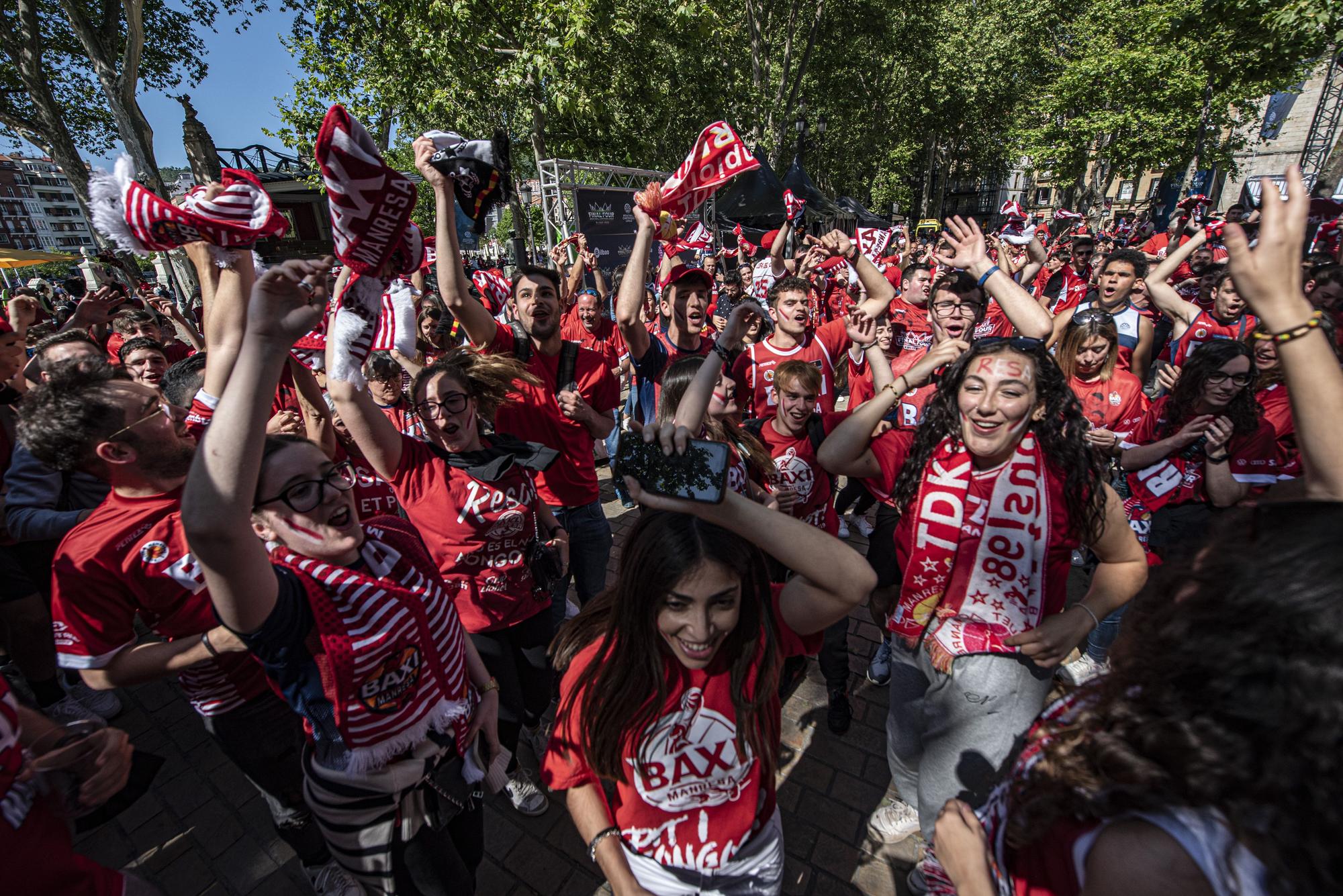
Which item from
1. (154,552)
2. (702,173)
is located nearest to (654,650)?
(154,552)

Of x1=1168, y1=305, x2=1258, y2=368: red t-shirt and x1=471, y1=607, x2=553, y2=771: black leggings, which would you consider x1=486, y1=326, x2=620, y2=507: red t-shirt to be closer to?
x1=471, y1=607, x2=553, y2=771: black leggings

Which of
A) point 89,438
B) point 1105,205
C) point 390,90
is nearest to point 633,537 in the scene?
point 89,438

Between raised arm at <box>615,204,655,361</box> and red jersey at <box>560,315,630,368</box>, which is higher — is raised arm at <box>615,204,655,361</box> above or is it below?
above

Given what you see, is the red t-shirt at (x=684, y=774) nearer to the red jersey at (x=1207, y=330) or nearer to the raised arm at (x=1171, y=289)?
the red jersey at (x=1207, y=330)

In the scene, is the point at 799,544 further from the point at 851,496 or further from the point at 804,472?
the point at 851,496

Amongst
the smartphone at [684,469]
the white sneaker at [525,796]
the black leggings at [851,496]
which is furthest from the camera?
the black leggings at [851,496]

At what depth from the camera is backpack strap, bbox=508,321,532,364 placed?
3.31 meters

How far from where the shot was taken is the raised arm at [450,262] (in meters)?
2.50

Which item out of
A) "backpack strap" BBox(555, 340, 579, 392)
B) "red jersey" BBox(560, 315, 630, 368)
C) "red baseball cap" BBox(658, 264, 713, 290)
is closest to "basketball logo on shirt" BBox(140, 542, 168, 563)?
"backpack strap" BBox(555, 340, 579, 392)

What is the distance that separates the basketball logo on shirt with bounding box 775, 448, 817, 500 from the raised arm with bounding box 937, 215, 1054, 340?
3.74 ft

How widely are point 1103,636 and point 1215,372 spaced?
149cm

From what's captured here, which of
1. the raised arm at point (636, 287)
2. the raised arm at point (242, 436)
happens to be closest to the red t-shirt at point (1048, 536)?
the raised arm at point (242, 436)

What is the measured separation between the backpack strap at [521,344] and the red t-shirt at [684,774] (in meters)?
2.19

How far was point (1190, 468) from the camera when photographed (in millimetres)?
2941
